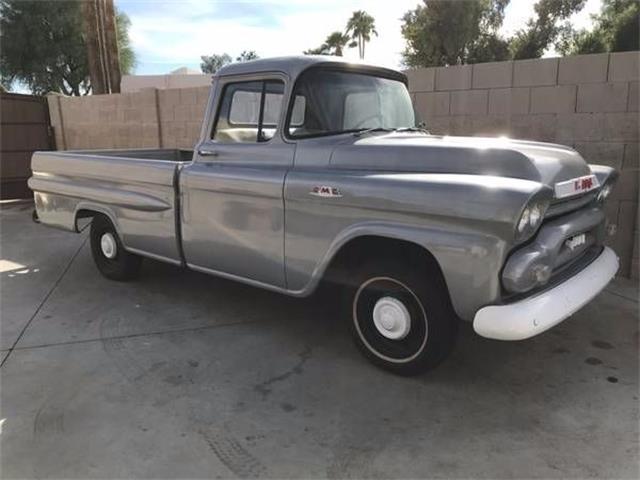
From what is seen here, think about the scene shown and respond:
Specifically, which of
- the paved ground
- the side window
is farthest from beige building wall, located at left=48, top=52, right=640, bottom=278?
the side window

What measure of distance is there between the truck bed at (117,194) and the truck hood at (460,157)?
1.64 meters

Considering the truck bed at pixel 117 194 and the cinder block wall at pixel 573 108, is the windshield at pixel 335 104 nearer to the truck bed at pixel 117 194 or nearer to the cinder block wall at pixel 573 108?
the truck bed at pixel 117 194

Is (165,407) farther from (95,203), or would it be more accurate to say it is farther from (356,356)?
(95,203)

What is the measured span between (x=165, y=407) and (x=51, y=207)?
11.4 feet

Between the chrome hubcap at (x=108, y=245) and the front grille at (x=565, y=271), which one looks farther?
the chrome hubcap at (x=108, y=245)

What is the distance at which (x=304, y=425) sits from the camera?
2.92 metres

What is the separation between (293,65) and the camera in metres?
3.70

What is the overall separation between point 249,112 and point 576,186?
2281mm

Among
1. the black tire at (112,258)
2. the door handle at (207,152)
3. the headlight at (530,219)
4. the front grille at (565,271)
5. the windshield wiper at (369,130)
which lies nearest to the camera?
the headlight at (530,219)

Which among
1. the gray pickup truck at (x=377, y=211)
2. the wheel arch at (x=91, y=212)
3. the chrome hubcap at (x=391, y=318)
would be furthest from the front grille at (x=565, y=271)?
the wheel arch at (x=91, y=212)

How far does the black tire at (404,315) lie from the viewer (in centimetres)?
316

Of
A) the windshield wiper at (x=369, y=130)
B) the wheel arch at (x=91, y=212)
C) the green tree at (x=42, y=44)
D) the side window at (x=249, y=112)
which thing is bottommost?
the wheel arch at (x=91, y=212)

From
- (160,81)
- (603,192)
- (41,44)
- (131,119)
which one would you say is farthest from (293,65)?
(41,44)

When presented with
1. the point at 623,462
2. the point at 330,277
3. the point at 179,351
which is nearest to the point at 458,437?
the point at 623,462
